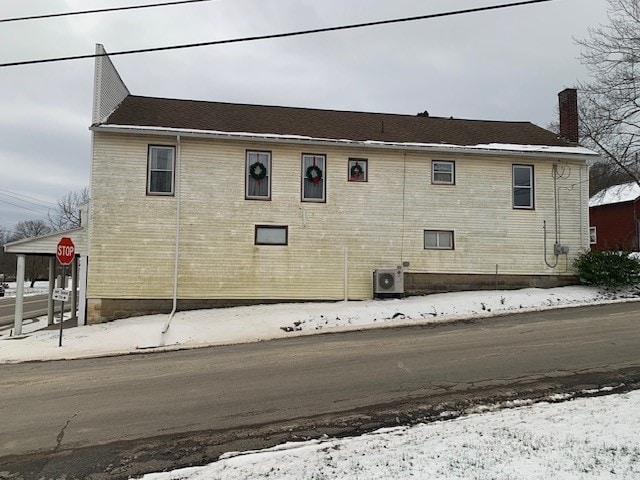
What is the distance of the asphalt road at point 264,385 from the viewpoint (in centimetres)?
560

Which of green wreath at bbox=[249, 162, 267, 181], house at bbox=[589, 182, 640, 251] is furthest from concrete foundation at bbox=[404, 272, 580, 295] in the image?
house at bbox=[589, 182, 640, 251]

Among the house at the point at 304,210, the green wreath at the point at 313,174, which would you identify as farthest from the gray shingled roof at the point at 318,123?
the green wreath at the point at 313,174

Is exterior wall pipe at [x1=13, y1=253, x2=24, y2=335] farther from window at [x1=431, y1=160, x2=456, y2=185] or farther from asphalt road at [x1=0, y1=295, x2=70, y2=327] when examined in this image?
window at [x1=431, y1=160, x2=456, y2=185]

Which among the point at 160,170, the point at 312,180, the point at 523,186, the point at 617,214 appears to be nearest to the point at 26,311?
the point at 160,170

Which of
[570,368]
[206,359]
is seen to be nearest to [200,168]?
[206,359]

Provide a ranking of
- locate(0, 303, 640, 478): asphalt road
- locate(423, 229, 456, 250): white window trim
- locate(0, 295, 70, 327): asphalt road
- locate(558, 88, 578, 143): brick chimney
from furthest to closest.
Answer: locate(0, 295, 70, 327): asphalt road
locate(558, 88, 578, 143): brick chimney
locate(423, 229, 456, 250): white window trim
locate(0, 303, 640, 478): asphalt road

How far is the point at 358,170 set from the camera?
16.6 metres

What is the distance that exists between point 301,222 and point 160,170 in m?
4.85

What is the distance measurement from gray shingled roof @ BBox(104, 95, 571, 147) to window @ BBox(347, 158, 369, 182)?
2.57ft

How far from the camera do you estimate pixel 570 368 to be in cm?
810

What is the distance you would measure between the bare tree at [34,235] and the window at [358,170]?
7352 centimetres

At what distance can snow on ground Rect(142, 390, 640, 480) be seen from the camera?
4.18m

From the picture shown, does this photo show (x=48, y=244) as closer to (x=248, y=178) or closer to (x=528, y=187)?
(x=248, y=178)

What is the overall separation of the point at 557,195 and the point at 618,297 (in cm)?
407
